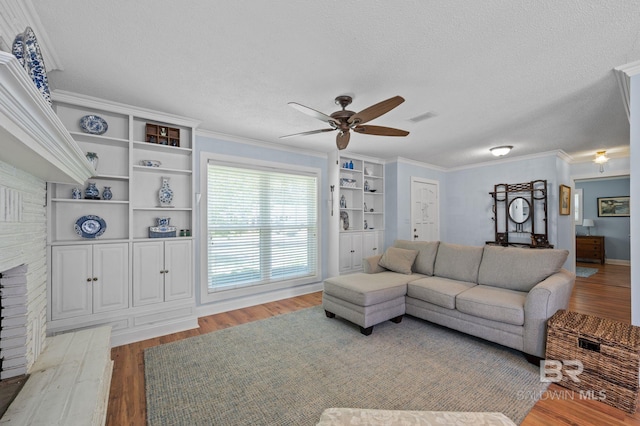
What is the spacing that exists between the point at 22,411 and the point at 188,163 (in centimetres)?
267

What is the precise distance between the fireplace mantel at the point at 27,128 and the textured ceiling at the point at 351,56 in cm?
82

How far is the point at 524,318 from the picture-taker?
2.43 m

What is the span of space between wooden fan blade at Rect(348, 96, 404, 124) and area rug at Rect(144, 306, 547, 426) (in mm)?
2145

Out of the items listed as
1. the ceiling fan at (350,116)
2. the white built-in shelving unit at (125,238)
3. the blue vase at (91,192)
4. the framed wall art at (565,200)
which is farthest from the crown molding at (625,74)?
the blue vase at (91,192)

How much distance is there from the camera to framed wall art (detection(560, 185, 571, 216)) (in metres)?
5.02

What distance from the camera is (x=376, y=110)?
2.27 m

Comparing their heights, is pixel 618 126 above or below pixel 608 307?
above

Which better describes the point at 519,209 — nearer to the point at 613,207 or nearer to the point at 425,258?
the point at 425,258

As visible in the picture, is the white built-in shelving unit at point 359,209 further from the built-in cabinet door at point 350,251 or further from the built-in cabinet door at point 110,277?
the built-in cabinet door at point 110,277

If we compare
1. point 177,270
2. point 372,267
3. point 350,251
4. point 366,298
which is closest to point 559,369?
point 366,298

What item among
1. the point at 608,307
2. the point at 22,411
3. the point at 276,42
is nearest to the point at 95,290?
the point at 22,411

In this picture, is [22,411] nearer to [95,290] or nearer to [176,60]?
[95,290]

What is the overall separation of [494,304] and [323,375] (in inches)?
67.9

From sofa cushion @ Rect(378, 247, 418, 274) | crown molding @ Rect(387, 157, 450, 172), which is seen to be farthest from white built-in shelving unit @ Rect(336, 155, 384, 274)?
sofa cushion @ Rect(378, 247, 418, 274)
